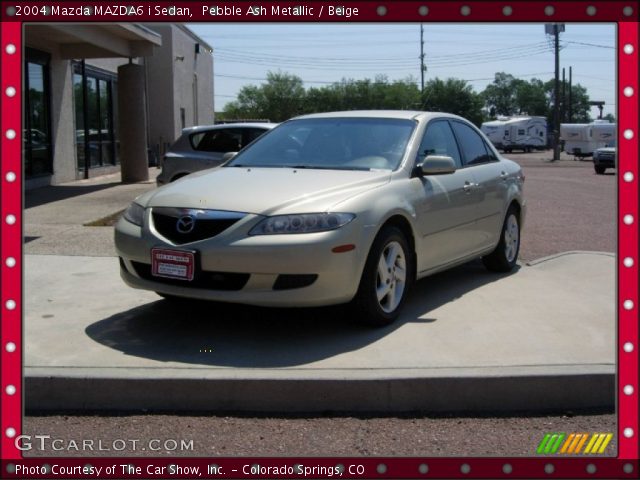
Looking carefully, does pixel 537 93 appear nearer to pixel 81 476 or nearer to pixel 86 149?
pixel 86 149

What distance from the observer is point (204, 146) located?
12570 millimetres

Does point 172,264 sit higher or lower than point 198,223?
lower

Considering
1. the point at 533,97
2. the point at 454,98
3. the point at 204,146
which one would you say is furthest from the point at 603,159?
the point at 533,97

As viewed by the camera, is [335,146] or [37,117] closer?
[335,146]

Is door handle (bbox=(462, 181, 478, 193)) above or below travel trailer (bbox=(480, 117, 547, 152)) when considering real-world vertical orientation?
Answer: below

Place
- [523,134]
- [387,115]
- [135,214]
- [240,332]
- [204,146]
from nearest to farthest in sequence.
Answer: [240,332] < [135,214] < [387,115] < [204,146] < [523,134]

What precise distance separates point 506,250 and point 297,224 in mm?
3308

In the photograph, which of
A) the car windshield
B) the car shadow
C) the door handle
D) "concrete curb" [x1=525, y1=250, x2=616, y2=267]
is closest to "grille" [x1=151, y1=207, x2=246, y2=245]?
the car shadow

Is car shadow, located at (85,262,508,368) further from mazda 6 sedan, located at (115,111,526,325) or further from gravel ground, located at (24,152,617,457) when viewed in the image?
gravel ground, located at (24,152,617,457)

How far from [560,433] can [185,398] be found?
2005mm

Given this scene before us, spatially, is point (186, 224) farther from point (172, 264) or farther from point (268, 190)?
point (268, 190)

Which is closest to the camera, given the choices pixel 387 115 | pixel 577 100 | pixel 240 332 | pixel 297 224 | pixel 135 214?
pixel 297 224

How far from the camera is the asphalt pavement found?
13.7ft

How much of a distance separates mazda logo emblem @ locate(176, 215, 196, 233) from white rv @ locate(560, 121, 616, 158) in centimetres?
4069
